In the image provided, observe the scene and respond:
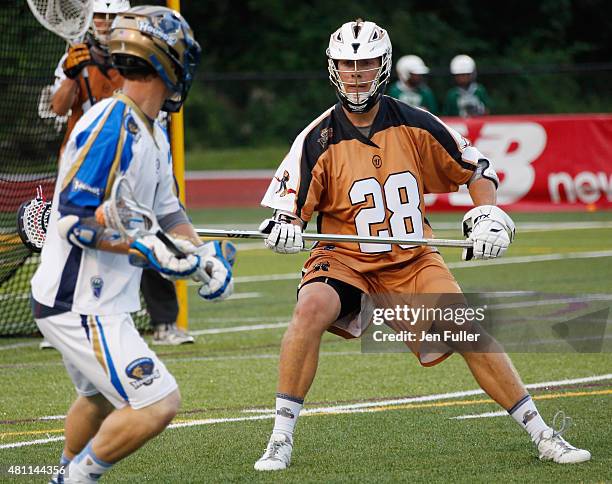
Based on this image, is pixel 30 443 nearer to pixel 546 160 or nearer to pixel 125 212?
pixel 125 212

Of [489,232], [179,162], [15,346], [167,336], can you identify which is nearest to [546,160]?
[179,162]

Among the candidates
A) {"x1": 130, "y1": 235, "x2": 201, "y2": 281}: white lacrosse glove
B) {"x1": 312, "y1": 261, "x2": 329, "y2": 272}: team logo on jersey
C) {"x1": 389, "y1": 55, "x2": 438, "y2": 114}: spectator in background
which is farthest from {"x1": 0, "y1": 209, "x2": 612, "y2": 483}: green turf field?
{"x1": 389, "y1": 55, "x2": 438, "y2": 114}: spectator in background

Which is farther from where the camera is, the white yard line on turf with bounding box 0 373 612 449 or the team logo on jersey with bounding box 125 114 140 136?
the white yard line on turf with bounding box 0 373 612 449

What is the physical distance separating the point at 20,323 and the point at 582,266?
5.79 metres

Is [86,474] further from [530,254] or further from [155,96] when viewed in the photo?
[530,254]

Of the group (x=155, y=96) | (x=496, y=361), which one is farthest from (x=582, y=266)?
(x=155, y=96)

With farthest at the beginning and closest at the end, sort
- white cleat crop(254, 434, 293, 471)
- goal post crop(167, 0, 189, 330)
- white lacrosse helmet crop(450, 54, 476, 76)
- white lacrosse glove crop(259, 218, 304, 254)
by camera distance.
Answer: white lacrosse helmet crop(450, 54, 476, 76), goal post crop(167, 0, 189, 330), white lacrosse glove crop(259, 218, 304, 254), white cleat crop(254, 434, 293, 471)

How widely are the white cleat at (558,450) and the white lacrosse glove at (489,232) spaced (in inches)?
33.7

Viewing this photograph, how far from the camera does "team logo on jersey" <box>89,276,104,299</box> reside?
14.1ft

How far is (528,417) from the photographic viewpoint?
5.60 m

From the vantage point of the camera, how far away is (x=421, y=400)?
6992mm

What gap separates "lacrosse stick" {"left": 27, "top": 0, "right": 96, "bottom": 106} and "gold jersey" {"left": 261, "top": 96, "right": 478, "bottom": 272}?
3.89 feet

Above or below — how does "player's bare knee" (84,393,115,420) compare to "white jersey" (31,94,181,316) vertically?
below

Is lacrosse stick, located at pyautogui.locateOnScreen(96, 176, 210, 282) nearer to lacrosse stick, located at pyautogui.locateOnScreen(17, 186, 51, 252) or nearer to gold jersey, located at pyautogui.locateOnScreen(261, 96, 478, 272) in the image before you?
lacrosse stick, located at pyautogui.locateOnScreen(17, 186, 51, 252)
